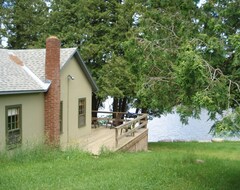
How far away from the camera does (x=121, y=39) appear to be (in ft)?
80.8

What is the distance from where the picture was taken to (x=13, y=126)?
44.5 feet

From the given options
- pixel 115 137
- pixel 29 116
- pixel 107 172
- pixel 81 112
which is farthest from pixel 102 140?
pixel 107 172

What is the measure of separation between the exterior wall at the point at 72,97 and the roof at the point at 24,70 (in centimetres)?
57

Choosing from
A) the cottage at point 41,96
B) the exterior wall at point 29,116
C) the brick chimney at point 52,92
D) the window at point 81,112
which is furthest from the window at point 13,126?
the window at point 81,112

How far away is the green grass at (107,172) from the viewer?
28.5 feet

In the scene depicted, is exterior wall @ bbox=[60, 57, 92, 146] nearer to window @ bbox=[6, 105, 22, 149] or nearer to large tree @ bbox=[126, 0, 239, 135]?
window @ bbox=[6, 105, 22, 149]

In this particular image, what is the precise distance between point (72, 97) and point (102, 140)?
279 cm

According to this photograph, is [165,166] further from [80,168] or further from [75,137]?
[75,137]

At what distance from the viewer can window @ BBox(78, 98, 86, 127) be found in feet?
62.0

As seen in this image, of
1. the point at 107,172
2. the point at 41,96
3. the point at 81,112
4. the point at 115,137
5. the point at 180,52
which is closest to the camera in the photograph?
the point at 180,52

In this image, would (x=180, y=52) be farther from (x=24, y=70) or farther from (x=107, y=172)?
(x=24, y=70)

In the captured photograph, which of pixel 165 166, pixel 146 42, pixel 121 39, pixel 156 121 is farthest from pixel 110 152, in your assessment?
pixel 156 121

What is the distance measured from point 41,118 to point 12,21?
Answer: 17.2 metres

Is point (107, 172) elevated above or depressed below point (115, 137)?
below
